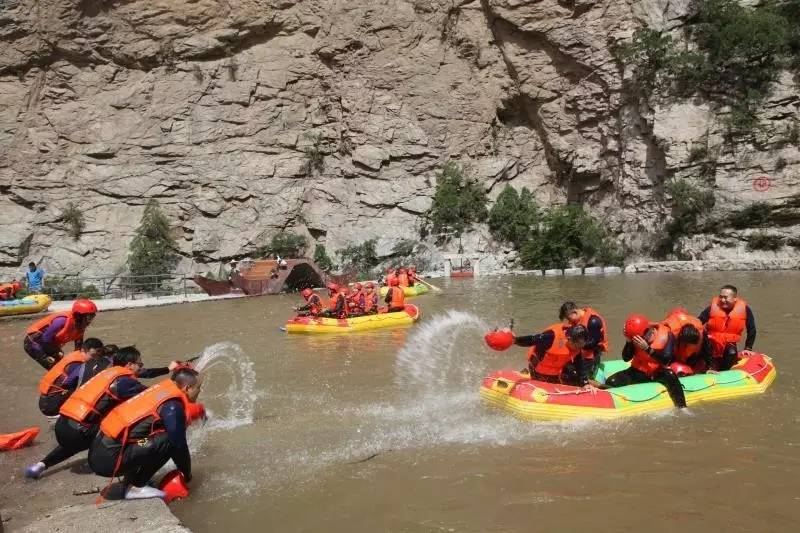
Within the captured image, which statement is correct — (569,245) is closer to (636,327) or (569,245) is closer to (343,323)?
(343,323)

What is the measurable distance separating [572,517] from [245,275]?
22863 mm

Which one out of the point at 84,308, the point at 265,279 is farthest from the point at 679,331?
the point at 265,279

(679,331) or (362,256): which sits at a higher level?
(362,256)

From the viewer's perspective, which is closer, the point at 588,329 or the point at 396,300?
the point at 588,329

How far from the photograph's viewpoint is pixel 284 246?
1262 inches

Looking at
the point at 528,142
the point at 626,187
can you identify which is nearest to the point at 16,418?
the point at 626,187

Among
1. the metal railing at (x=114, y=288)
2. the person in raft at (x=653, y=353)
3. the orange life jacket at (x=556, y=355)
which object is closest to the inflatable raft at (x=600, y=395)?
the person in raft at (x=653, y=353)

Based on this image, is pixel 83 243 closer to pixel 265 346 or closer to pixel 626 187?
pixel 265 346

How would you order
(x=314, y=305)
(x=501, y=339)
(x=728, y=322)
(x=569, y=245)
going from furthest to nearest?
(x=569, y=245) → (x=314, y=305) → (x=728, y=322) → (x=501, y=339)

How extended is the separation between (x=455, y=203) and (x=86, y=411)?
1107 inches

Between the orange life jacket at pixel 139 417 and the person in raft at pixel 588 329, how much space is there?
4.47m

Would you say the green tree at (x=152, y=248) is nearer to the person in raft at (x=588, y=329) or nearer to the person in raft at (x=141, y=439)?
the person in raft at (x=588, y=329)

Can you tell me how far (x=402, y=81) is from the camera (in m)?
35.7

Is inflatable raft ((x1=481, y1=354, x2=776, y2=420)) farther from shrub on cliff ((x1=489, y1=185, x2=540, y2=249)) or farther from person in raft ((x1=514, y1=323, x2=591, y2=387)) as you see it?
shrub on cliff ((x1=489, y1=185, x2=540, y2=249))
